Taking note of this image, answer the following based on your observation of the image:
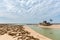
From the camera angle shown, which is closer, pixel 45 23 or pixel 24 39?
pixel 24 39

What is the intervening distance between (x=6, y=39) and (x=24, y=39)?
1947 mm

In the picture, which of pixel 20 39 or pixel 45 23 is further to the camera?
pixel 45 23

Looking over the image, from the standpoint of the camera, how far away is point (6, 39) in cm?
1372

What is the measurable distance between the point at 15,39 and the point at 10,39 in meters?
0.55

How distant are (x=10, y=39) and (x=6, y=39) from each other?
436 millimetres

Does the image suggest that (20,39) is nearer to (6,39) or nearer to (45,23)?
(6,39)

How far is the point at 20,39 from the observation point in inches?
536

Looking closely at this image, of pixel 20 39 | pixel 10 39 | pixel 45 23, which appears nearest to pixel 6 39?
pixel 10 39

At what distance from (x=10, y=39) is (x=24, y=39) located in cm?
151

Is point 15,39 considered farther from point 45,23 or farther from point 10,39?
point 45,23

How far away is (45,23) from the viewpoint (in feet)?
207

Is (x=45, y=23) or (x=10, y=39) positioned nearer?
(x=10, y=39)

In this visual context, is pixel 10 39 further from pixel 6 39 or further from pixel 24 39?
pixel 24 39

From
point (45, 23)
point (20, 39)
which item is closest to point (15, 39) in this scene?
point (20, 39)
